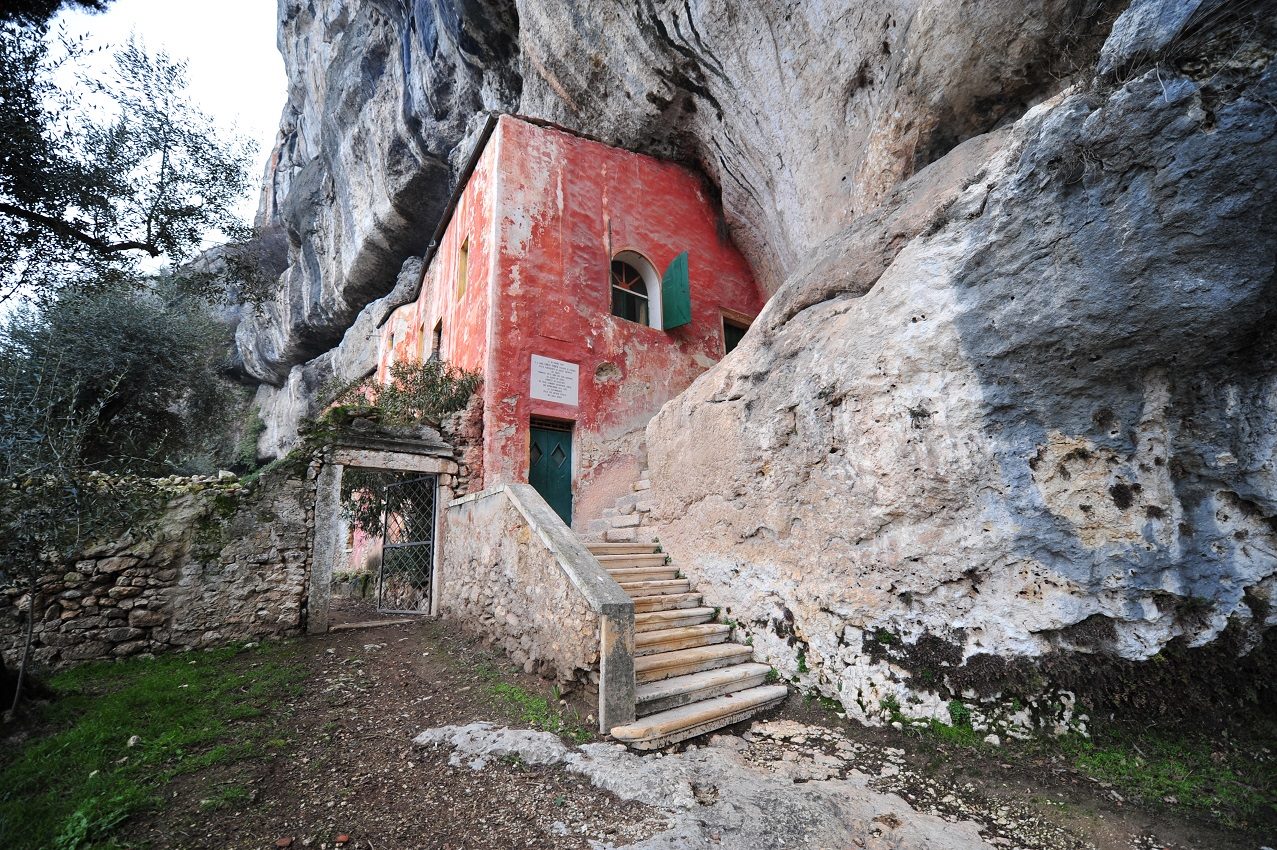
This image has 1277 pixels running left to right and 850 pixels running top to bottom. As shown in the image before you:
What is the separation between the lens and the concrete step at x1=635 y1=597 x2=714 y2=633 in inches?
185

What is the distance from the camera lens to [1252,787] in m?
2.53

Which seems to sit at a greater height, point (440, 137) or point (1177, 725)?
point (440, 137)

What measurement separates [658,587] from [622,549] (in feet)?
2.66

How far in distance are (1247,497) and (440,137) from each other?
15419mm

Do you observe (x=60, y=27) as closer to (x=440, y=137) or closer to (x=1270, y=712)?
(x=440, y=137)

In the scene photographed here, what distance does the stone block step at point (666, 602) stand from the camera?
4918mm

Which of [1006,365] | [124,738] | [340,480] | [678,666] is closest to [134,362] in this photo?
[340,480]

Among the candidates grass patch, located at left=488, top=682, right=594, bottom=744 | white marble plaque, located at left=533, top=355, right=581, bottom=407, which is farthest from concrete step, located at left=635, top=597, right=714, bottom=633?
white marble plaque, located at left=533, top=355, right=581, bottom=407

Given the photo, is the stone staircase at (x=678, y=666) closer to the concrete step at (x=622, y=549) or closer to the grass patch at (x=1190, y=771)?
the concrete step at (x=622, y=549)

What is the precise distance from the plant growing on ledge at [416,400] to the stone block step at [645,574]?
4170 mm

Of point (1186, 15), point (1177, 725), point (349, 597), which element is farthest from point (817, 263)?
point (349, 597)

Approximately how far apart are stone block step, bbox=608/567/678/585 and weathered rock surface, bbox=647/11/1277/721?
1444 millimetres

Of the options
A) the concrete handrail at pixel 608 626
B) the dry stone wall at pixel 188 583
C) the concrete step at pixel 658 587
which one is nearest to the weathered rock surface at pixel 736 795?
the concrete handrail at pixel 608 626

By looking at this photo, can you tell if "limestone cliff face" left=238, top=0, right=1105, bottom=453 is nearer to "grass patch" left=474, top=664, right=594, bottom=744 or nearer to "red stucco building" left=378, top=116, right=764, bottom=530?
"red stucco building" left=378, top=116, right=764, bottom=530
